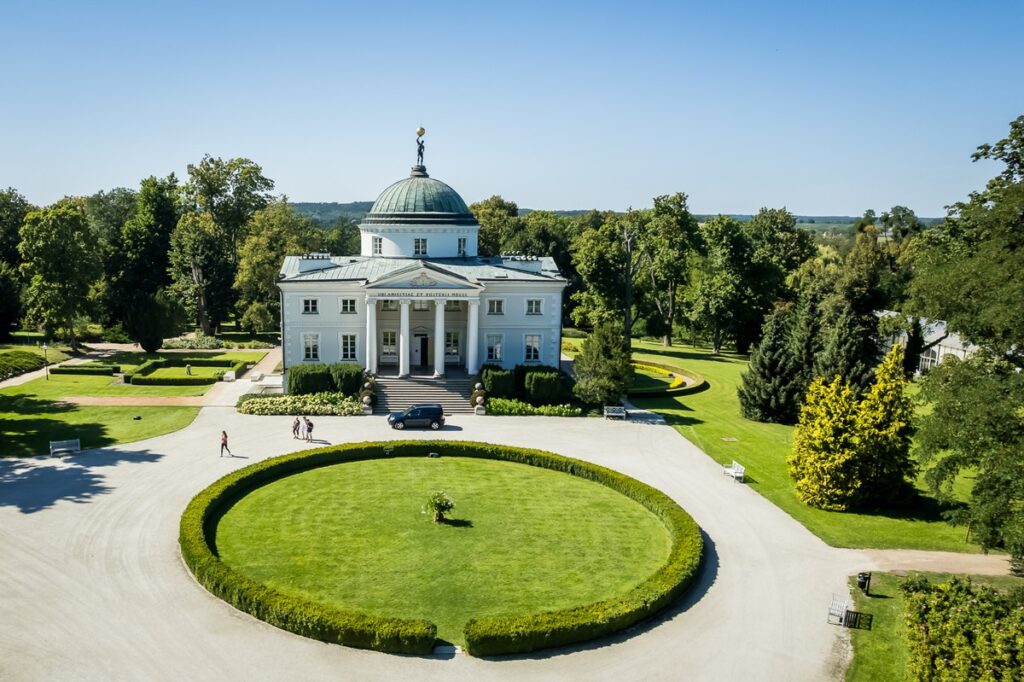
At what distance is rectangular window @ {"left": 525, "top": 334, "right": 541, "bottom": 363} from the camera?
53344 mm

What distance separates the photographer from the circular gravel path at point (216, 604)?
19.4 metres

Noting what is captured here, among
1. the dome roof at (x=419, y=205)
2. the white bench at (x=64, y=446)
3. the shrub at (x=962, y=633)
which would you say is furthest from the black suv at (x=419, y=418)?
the shrub at (x=962, y=633)

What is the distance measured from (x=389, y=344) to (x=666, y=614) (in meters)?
35.1

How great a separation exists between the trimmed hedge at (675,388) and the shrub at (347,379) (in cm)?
1984

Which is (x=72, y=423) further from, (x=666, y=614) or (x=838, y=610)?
(x=838, y=610)

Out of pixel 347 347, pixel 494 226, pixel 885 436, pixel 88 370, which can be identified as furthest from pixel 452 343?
pixel 494 226

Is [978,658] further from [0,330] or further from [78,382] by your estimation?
[0,330]

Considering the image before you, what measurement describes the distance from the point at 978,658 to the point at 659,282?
6682cm

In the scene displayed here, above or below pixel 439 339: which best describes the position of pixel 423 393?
below

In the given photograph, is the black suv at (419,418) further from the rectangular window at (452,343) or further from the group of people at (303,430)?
Answer: the rectangular window at (452,343)

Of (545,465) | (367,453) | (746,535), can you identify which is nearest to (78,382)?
(367,453)

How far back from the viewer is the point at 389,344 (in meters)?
53.6

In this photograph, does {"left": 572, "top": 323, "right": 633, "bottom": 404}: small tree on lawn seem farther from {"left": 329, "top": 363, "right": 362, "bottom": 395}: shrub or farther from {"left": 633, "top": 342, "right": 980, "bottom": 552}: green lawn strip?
{"left": 329, "top": 363, "right": 362, "bottom": 395}: shrub

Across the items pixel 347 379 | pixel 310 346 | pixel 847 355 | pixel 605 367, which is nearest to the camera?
pixel 847 355
